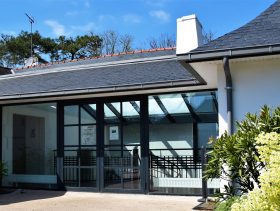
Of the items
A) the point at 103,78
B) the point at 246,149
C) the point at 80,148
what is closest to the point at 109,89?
the point at 103,78

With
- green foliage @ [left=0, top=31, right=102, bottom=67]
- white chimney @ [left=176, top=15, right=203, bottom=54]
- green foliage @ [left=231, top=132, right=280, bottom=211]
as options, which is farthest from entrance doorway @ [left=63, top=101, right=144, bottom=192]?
green foliage @ [left=0, top=31, right=102, bottom=67]

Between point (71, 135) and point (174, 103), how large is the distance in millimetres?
3597

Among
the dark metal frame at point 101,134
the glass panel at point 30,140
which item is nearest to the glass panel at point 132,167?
the dark metal frame at point 101,134

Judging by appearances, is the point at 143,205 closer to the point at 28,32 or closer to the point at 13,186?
the point at 13,186

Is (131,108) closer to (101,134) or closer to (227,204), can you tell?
(101,134)

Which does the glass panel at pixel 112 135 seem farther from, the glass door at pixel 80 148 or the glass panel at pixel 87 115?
the glass panel at pixel 87 115

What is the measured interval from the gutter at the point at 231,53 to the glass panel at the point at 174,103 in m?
4.98

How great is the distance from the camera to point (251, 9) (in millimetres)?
18031

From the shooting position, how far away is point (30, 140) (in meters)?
16.6

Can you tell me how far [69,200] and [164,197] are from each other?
105 inches

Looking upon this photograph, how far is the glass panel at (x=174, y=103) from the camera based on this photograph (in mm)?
12781

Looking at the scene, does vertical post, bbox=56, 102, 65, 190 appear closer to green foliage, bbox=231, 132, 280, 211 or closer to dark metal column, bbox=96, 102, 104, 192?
dark metal column, bbox=96, 102, 104, 192

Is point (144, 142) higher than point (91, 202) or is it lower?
higher

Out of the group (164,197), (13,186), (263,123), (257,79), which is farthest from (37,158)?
(263,123)
